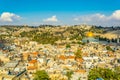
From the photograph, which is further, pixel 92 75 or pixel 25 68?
pixel 25 68

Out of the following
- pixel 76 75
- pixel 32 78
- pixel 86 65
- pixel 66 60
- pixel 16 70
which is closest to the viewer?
pixel 32 78

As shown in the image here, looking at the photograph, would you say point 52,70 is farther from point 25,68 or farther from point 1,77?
point 1,77

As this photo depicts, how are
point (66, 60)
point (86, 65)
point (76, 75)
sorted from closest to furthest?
point (76, 75)
point (86, 65)
point (66, 60)

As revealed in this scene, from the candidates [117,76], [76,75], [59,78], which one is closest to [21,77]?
[59,78]

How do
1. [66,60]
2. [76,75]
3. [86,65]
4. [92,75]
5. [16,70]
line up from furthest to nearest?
1. [66,60]
2. [86,65]
3. [16,70]
4. [76,75]
5. [92,75]

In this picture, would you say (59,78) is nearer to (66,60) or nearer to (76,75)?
(76,75)

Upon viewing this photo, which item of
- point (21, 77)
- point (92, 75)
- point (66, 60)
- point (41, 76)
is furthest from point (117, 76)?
point (66, 60)

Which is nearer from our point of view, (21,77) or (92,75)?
(92,75)

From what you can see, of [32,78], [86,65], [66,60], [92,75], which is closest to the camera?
[92,75]
